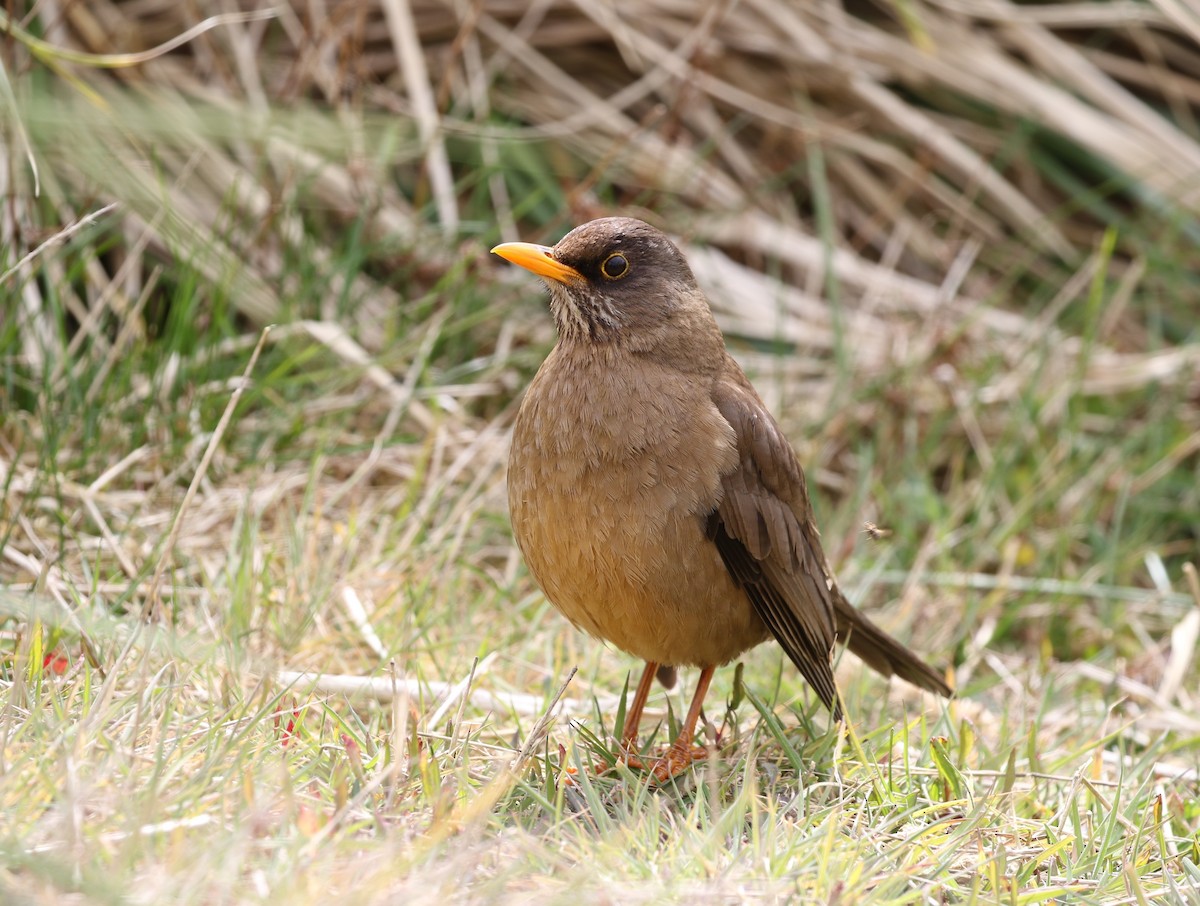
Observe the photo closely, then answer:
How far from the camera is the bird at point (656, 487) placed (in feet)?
11.2

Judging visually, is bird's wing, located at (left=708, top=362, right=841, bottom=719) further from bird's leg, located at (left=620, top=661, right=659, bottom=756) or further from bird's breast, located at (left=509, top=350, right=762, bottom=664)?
bird's leg, located at (left=620, top=661, right=659, bottom=756)

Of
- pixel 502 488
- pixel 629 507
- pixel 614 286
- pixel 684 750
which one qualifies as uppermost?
pixel 614 286

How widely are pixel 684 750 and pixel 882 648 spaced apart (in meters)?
0.84

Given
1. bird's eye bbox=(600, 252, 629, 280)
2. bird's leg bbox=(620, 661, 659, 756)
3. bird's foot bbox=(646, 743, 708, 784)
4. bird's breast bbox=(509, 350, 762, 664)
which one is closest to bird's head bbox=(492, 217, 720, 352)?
bird's eye bbox=(600, 252, 629, 280)

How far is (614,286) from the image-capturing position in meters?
3.77

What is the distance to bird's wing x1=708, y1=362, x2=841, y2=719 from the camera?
11.7 feet

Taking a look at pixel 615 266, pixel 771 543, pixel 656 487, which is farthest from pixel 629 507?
pixel 615 266

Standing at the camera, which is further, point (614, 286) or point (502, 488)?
point (502, 488)

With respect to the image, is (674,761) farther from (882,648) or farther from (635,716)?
(882,648)

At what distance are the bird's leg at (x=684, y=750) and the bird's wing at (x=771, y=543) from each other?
26cm

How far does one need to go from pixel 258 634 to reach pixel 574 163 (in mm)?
3010

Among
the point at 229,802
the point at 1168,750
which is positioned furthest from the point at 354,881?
the point at 1168,750

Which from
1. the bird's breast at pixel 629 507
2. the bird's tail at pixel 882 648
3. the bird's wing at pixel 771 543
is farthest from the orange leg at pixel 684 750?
the bird's tail at pixel 882 648

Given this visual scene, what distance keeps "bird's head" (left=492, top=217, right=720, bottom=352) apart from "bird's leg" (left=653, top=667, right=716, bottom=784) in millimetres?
914
